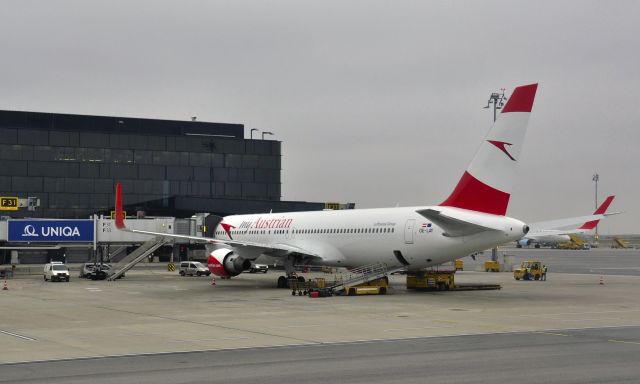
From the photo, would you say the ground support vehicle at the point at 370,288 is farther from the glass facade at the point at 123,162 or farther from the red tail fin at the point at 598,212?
the glass facade at the point at 123,162

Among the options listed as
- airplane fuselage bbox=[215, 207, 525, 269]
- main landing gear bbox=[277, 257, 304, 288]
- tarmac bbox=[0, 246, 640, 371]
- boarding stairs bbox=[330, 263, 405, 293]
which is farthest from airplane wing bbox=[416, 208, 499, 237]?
main landing gear bbox=[277, 257, 304, 288]

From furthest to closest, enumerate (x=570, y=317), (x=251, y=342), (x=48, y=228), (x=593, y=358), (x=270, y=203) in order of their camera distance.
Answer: (x=270, y=203) < (x=48, y=228) < (x=570, y=317) < (x=251, y=342) < (x=593, y=358)

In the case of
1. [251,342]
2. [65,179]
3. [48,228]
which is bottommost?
[251,342]

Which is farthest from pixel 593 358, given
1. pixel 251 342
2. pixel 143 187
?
pixel 143 187

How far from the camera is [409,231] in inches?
1636

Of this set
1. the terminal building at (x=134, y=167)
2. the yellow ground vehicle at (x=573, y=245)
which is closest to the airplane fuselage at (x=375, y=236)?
the terminal building at (x=134, y=167)

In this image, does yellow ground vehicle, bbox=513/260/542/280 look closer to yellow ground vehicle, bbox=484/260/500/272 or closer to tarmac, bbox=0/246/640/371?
tarmac, bbox=0/246/640/371

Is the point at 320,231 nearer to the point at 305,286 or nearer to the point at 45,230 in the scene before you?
the point at 305,286

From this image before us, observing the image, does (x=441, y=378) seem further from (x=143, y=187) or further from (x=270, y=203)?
(x=143, y=187)

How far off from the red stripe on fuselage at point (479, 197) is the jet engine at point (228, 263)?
14432mm

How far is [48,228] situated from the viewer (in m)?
60.1

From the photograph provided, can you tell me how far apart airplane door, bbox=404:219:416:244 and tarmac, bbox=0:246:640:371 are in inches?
114

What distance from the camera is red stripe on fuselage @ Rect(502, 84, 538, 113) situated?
3731cm

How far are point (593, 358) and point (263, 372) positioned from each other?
26.4 ft
